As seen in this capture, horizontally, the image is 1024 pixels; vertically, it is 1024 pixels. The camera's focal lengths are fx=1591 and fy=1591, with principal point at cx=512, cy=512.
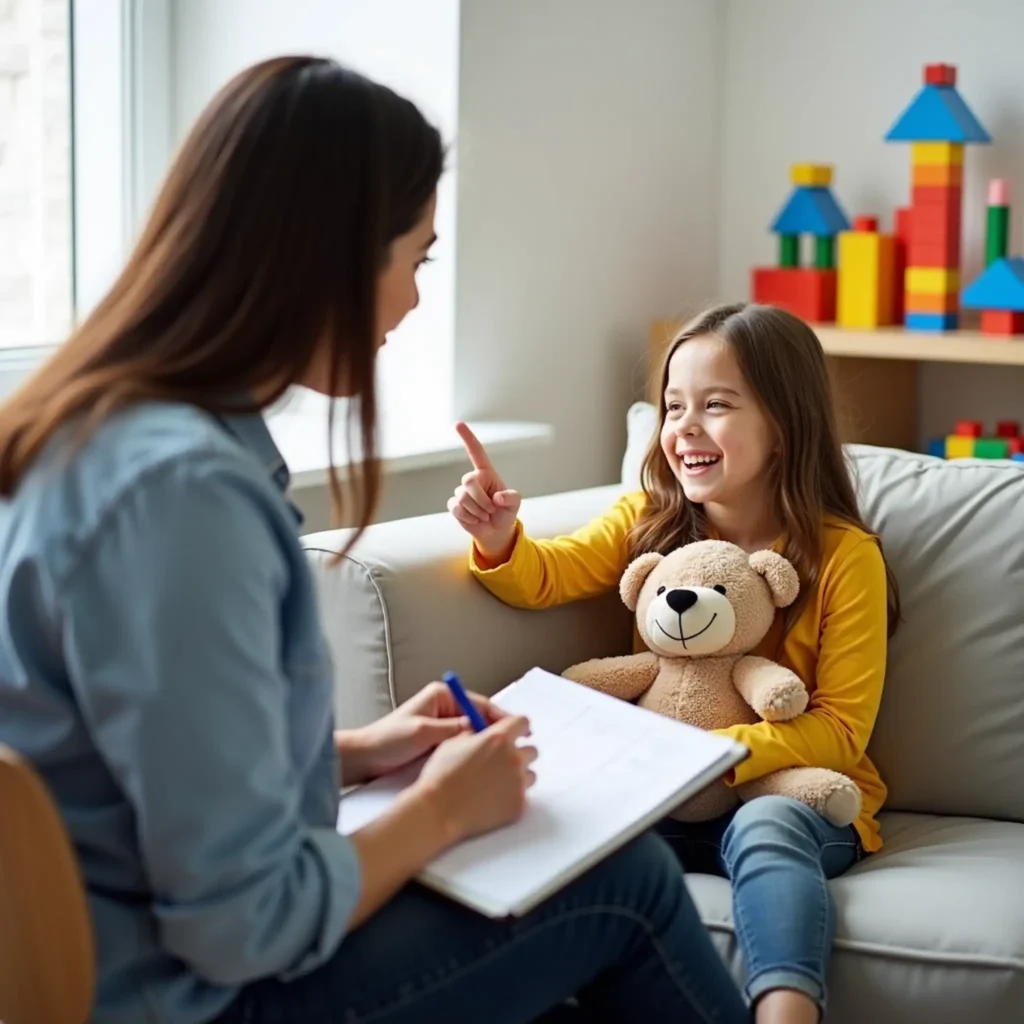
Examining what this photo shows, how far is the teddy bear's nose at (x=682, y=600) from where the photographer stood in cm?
160

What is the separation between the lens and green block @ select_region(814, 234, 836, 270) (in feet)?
8.10

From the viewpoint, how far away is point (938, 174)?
90.0 inches

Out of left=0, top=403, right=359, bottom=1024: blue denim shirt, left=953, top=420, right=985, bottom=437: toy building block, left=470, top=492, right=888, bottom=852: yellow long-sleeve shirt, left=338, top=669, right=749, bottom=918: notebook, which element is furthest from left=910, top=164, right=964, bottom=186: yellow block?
left=0, top=403, right=359, bottom=1024: blue denim shirt

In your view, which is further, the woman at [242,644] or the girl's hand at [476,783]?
the girl's hand at [476,783]

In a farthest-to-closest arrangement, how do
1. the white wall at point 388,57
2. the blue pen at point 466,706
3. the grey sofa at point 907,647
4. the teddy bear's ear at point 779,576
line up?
the white wall at point 388,57, the teddy bear's ear at point 779,576, the grey sofa at point 907,647, the blue pen at point 466,706

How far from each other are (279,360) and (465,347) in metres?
1.25

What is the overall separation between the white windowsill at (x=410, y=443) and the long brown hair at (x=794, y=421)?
1.49 feet

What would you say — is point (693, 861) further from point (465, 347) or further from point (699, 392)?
point (465, 347)

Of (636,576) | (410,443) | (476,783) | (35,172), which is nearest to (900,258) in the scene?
(410,443)

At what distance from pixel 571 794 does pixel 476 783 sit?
12cm

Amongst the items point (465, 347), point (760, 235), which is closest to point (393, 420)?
point (465, 347)

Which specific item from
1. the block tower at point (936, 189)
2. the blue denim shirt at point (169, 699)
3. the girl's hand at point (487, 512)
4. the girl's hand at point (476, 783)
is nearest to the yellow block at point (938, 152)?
the block tower at point (936, 189)

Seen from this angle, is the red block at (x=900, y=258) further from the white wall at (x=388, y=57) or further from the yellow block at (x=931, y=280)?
the white wall at (x=388, y=57)

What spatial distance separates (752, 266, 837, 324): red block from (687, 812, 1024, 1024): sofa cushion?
1.14 metres
